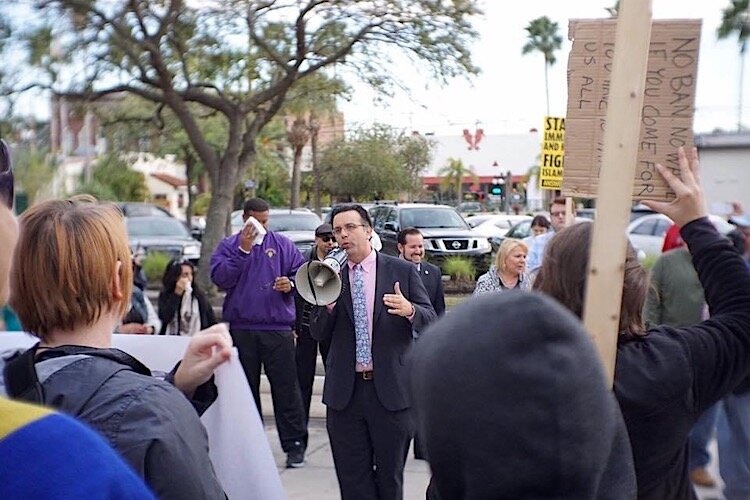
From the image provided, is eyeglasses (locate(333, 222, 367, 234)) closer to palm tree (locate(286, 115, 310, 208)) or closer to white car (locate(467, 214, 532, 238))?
white car (locate(467, 214, 532, 238))

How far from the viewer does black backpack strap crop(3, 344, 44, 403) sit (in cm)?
182

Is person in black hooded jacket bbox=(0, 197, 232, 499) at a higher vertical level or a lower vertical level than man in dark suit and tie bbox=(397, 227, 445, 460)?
higher

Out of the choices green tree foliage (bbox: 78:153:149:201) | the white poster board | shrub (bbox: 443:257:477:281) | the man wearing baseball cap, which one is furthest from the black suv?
green tree foliage (bbox: 78:153:149:201)

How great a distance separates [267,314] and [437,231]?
417 inches

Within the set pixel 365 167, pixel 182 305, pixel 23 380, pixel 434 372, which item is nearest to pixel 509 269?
pixel 182 305

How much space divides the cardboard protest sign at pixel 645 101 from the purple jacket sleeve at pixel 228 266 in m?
4.80

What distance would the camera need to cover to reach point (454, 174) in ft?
158

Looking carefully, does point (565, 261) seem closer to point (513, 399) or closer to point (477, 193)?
point (513, 399)

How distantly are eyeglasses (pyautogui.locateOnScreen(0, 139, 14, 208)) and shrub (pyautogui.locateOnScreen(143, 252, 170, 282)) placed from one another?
16.9 meters

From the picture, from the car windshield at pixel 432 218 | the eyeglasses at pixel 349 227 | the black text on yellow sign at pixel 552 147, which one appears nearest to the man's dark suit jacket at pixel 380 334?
the eyeglasses at pixel 349 227

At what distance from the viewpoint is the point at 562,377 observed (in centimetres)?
130

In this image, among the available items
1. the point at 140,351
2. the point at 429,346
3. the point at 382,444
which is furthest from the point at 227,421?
the point at 382,444

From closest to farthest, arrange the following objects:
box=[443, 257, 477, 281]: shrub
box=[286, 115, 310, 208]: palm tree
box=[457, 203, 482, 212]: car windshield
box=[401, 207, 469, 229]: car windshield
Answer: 1. box=[443, 257, 477, 281]: shrub
2. box=[401, 207, 469, 229]: car windshield
3. box=[286, 115, 310, 208]: palm tree
4. box=[457, 203, 482, 212]: car windshield

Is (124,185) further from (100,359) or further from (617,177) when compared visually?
(100,359)
